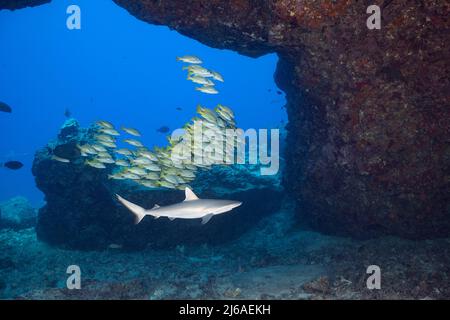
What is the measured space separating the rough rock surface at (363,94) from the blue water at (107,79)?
112918 mm

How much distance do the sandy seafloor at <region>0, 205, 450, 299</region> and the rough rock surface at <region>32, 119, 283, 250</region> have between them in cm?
49

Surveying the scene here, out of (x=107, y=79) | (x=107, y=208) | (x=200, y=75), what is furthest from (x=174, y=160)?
(x=107, y=79)

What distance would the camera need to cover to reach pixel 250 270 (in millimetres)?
8133

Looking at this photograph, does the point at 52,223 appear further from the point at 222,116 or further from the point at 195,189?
the point at 222,116

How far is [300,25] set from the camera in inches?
273

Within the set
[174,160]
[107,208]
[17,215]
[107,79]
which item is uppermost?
[107,79]

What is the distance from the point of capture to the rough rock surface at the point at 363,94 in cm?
662

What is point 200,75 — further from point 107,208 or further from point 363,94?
point 107,208

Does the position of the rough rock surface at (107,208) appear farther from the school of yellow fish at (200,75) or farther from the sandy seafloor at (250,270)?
the school of yellow fish at (200,75)

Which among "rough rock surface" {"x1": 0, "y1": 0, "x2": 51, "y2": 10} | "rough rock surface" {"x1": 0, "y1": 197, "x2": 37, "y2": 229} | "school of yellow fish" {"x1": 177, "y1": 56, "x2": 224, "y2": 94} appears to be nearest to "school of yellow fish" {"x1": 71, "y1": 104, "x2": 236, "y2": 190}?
"school of yellow fish" {"x1": 177, "y1": 56, "x2": 224, "y2": 94}

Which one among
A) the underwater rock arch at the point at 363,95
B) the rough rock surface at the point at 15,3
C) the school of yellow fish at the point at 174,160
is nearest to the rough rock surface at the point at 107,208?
the school of yellow fish at the point at 174,160

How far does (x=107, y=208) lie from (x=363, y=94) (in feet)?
30.3

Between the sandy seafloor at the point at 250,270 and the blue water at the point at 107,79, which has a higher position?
the blue water at the point at 107,79

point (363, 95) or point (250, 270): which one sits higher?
point (363, 95)
